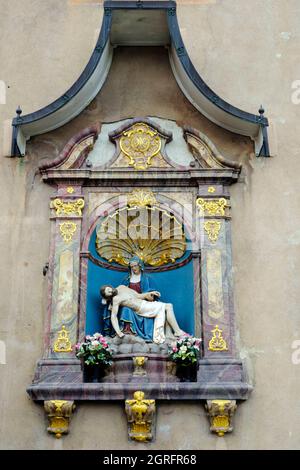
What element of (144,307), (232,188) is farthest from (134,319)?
(232,188)

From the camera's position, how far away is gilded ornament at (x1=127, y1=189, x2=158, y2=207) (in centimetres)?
1011

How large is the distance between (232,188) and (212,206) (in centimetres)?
36

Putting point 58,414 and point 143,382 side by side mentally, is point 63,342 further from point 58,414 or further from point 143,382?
point 143,382

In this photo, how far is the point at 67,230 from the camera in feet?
32.3

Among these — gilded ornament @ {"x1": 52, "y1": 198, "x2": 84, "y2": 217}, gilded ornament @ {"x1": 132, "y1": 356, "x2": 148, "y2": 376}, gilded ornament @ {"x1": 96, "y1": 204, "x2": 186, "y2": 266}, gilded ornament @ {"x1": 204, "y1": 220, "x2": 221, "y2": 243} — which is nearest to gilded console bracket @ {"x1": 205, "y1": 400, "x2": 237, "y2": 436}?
gilded ornament @ {"x1": 132, "y1": 356, "x2": 148, "y2": 376}

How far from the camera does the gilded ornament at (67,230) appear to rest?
9810 mm

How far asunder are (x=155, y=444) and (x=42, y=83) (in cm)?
467

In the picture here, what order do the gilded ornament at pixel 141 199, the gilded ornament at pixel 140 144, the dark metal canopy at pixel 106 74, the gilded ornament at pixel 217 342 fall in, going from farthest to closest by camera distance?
the gilded ornament at pixel 140 144, the gilded ornament at pixel 141 199, the dark metal canopy at pixel 106 74, the gilded ornament at pixel 217 342

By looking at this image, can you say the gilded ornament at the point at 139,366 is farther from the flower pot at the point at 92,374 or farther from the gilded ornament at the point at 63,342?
the gilded ornament at the point at 63,342

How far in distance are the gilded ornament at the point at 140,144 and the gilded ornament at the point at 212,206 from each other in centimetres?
80

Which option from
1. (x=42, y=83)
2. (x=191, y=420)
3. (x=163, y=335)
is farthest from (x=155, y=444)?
(x=42, y=83)

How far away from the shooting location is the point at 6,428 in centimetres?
889

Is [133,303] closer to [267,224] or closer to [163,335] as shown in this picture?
[163,335]

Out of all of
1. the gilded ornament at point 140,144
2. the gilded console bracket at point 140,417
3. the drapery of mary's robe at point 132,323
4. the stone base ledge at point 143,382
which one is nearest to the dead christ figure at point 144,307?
the drapery of mary's robe at point 132,323
